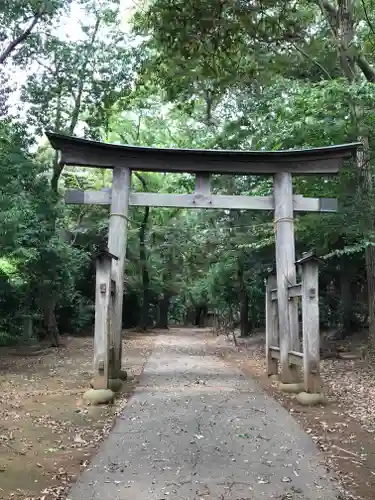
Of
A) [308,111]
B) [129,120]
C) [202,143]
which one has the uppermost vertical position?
[129,120]

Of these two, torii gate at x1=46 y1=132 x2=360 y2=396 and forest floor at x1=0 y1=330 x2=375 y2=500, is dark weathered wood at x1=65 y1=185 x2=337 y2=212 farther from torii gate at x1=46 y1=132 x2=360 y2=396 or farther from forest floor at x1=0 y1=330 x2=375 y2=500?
forest floor at x1=0 y1=330 x2=375 y2=500

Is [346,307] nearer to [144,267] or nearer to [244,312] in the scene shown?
[244,312]

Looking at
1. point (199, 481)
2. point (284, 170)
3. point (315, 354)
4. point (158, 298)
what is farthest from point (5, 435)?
point (158, 298)

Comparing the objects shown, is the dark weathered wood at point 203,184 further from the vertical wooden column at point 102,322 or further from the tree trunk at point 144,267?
the tree trunk at point 144,267

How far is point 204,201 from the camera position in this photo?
9.05m

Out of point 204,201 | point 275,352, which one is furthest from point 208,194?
point 275,352

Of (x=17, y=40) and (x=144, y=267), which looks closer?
(x=17, y=40)

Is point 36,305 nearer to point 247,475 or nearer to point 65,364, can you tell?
point 65,364

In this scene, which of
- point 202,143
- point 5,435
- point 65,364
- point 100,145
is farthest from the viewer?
point 202,143

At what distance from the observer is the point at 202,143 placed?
1705 centimetres

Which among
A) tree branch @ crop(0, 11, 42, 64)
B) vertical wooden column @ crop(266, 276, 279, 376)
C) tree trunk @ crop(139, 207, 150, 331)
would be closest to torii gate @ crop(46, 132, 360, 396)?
vertical wooden column @ crop(266, 276, 279, 376)

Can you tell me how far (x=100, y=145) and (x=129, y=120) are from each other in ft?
49.9

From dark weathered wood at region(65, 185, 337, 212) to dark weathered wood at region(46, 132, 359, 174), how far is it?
50 centimetres

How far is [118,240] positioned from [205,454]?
4.85 m
